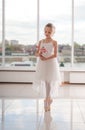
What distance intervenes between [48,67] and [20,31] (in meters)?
5.87

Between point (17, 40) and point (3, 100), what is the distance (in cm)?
480

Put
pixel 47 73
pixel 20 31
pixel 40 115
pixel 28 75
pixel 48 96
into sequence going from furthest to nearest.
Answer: pixel 20 31 → pixel 28 75 → pixel 48 96 → pixel 47 73 → pixel 40 115

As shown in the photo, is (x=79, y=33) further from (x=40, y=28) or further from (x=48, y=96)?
(x=48, y=96)

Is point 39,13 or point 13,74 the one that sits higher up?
point 39,13

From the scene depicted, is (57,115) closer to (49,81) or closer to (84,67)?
(49,81)

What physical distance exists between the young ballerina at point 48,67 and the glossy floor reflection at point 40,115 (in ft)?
1.15

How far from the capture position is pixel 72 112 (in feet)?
17.7

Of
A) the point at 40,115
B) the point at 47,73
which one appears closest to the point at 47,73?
the point at 47,73

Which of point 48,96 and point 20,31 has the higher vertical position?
point 20,31

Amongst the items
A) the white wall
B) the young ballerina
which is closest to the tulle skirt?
the young ballerina

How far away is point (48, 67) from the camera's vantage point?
215 inches

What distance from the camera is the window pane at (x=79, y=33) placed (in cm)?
1088

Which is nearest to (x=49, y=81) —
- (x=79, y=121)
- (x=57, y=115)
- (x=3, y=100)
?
(x=57, y=115)

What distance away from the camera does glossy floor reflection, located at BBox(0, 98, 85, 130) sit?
14.4 feet
